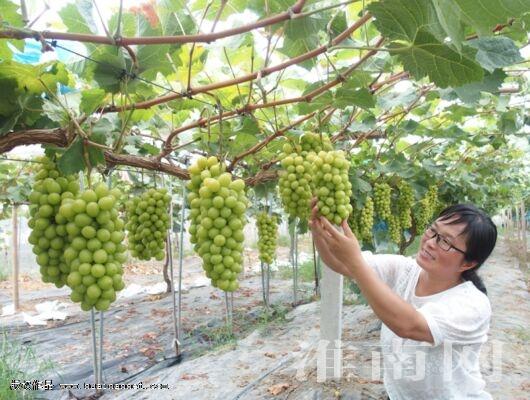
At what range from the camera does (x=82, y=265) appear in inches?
53.2

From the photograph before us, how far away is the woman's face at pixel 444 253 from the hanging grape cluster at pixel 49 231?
1.66m

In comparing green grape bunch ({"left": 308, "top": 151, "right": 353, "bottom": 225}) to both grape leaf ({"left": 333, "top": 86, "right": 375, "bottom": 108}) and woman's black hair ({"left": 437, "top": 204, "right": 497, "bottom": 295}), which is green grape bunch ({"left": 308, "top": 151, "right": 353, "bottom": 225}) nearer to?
grape leaf ({"left": 333, "top": 86, "right": 375, "bottom": 108})

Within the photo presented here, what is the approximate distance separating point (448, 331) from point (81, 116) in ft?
6.04

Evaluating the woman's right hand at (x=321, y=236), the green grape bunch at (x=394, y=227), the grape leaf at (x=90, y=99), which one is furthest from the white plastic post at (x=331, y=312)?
the grape leaf at (x=90, y=99)

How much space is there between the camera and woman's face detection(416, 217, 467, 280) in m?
2.20

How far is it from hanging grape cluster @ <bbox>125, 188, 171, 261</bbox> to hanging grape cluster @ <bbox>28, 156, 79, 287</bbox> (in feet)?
2.25

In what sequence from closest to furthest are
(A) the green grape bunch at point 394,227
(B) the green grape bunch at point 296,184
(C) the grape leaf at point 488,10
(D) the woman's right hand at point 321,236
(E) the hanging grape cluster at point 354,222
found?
(C) the grape leaf at point 488,10 < (D) the woman's right hand at point 321,236 < (B) the green grape bunch at point 296,184 < (E) the hanging grape cluster at point 354,222 < (A) the green grape bunch at point 394,227

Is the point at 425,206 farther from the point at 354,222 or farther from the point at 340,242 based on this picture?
the point at 340,242

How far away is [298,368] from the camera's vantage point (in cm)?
525

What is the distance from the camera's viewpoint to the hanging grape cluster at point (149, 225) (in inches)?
86.2

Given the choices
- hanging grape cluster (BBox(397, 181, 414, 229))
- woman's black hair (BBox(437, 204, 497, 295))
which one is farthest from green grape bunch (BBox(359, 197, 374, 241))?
woman's black hair (BBox(437, 204, 497, 295))

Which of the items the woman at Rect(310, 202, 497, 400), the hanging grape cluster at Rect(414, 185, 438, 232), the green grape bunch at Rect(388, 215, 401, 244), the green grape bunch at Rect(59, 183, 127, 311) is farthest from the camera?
the hanging grape cluster at Rect(414, 185, 438, 232)

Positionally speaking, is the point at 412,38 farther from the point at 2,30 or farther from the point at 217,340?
the point at 217,340

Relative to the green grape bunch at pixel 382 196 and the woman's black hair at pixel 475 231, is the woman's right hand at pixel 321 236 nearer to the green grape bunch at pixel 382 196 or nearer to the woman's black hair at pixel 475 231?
the woman's black hair at pixel 475 231
